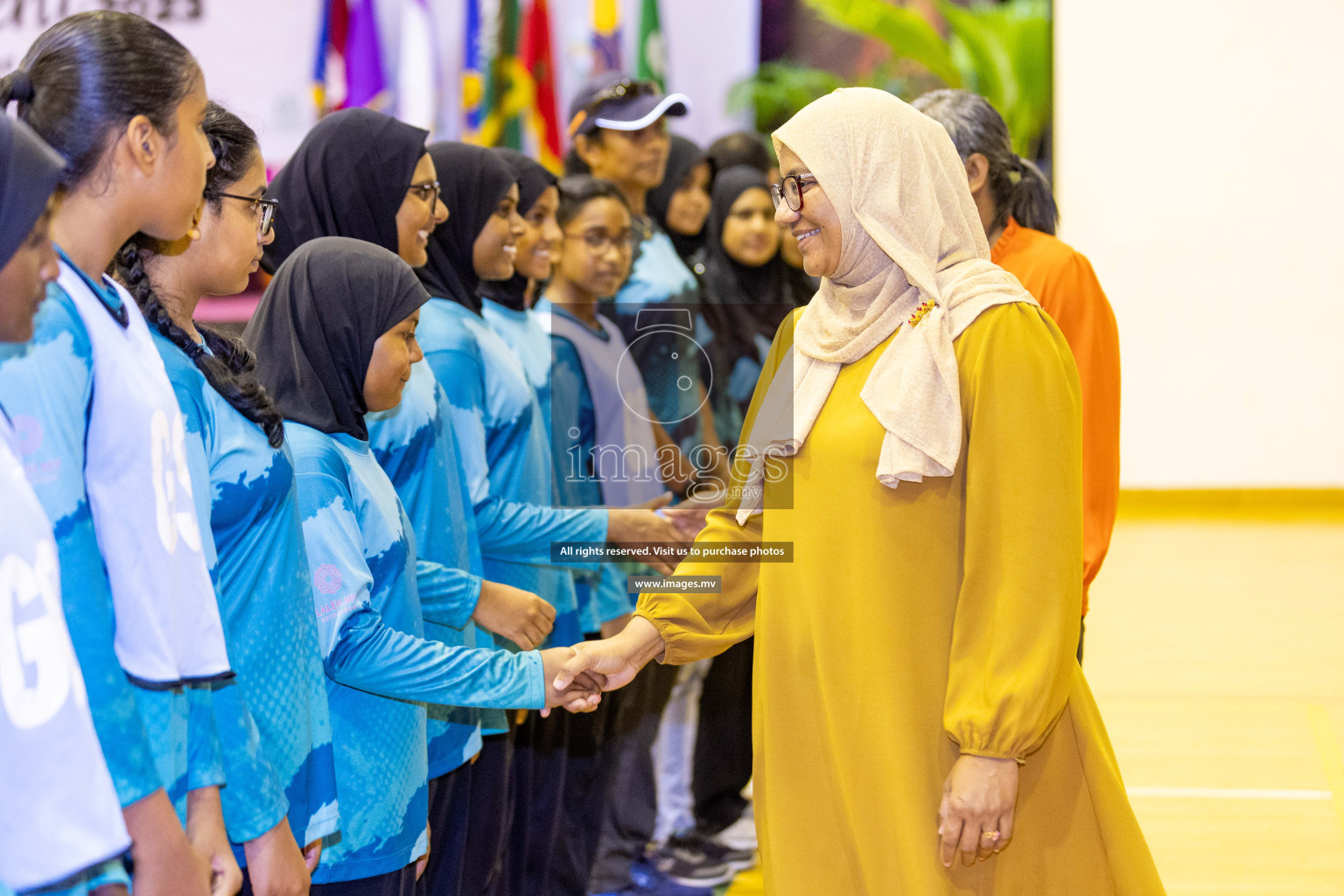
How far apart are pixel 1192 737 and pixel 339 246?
3188 millimetres

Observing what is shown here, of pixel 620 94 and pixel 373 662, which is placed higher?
pixel 620 94

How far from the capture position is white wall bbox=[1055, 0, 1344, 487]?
666 cm

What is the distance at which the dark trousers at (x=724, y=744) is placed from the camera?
3.03 metres

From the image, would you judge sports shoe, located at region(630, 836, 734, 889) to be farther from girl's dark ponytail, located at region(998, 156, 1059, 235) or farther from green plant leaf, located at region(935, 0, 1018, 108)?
green plant leaf, located at region(935, 0, 1018, 108)

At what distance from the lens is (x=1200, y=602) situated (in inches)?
208

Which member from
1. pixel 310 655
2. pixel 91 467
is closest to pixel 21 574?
pixel 91 467

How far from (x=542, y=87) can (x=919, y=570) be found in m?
5.96

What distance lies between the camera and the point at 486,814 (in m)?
2.21

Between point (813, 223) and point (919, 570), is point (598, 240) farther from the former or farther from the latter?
point (919, 570)

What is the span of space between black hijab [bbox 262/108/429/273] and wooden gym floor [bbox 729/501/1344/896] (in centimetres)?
169

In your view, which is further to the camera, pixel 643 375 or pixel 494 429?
pixel 643 375

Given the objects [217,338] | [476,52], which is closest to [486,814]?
[217,338]

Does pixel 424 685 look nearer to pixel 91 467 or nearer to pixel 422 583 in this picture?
pixel 422 583

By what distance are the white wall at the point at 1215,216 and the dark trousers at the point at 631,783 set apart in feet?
15.0
